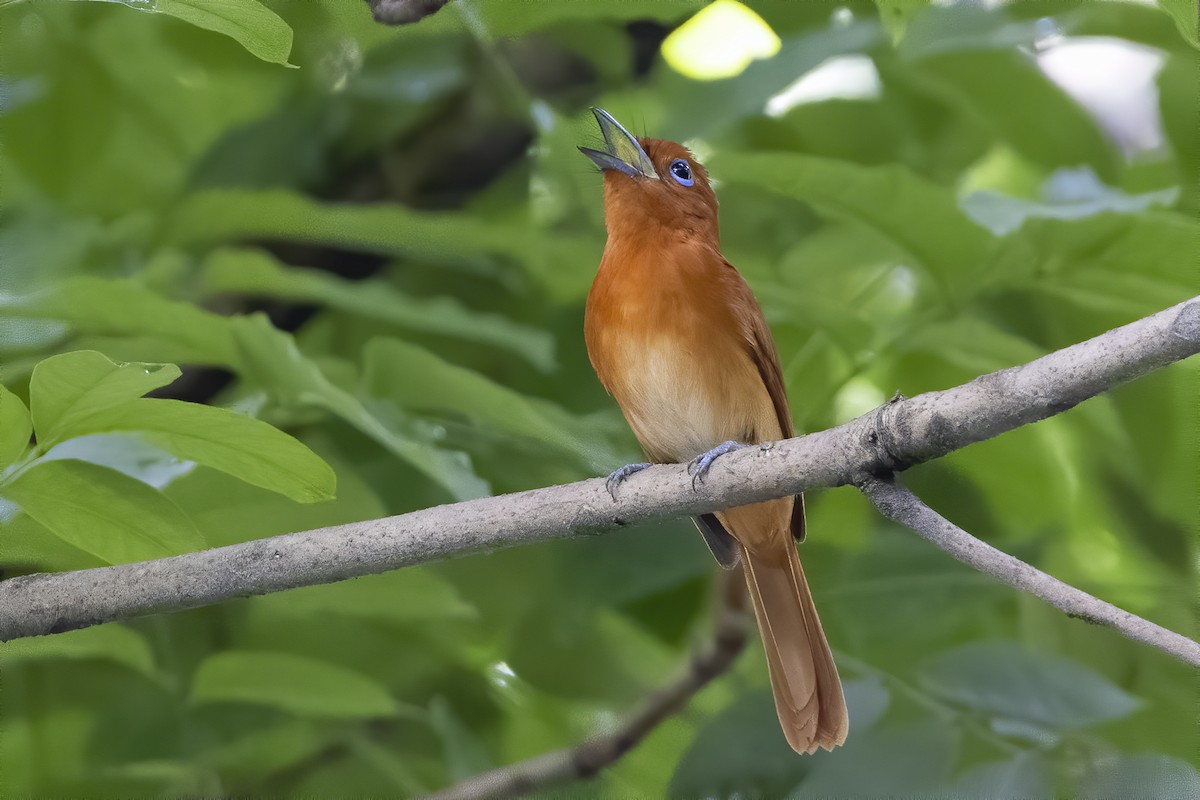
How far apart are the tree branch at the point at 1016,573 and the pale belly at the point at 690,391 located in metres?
0.66

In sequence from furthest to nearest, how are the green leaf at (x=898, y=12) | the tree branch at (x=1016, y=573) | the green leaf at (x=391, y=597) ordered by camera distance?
1. the green leaf at (x=391, y=597)
2. the green leaf at (x=898, y=12)
3. the tree branch at (x=1016, y=573)

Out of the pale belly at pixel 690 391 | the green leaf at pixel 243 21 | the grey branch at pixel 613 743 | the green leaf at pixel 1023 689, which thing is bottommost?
the green leaf at pixel 1023 689

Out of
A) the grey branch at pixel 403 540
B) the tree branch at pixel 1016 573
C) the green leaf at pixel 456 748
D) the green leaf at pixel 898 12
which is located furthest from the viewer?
the green leaf at pixel 456 748

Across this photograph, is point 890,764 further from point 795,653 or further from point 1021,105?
point 1021,105

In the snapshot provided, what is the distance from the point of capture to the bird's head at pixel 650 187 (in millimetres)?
1757

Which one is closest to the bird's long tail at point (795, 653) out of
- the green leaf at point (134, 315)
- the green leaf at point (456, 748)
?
the green leaf at point (456, 748)

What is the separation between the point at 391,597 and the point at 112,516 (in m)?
0.44

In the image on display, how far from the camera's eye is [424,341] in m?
1.91

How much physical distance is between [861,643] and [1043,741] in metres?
0.31

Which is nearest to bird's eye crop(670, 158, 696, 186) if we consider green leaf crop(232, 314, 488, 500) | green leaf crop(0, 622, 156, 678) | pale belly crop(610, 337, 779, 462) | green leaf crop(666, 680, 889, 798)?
pale belly crop(610, 337, 779, 462)

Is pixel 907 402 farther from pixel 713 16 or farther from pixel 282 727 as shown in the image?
pixel 282 727

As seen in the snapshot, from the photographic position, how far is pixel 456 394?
1596 mm

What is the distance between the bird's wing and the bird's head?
0.61 ft

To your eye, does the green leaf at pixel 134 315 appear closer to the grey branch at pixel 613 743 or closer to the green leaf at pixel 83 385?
the green leaf at pixel 83 385
